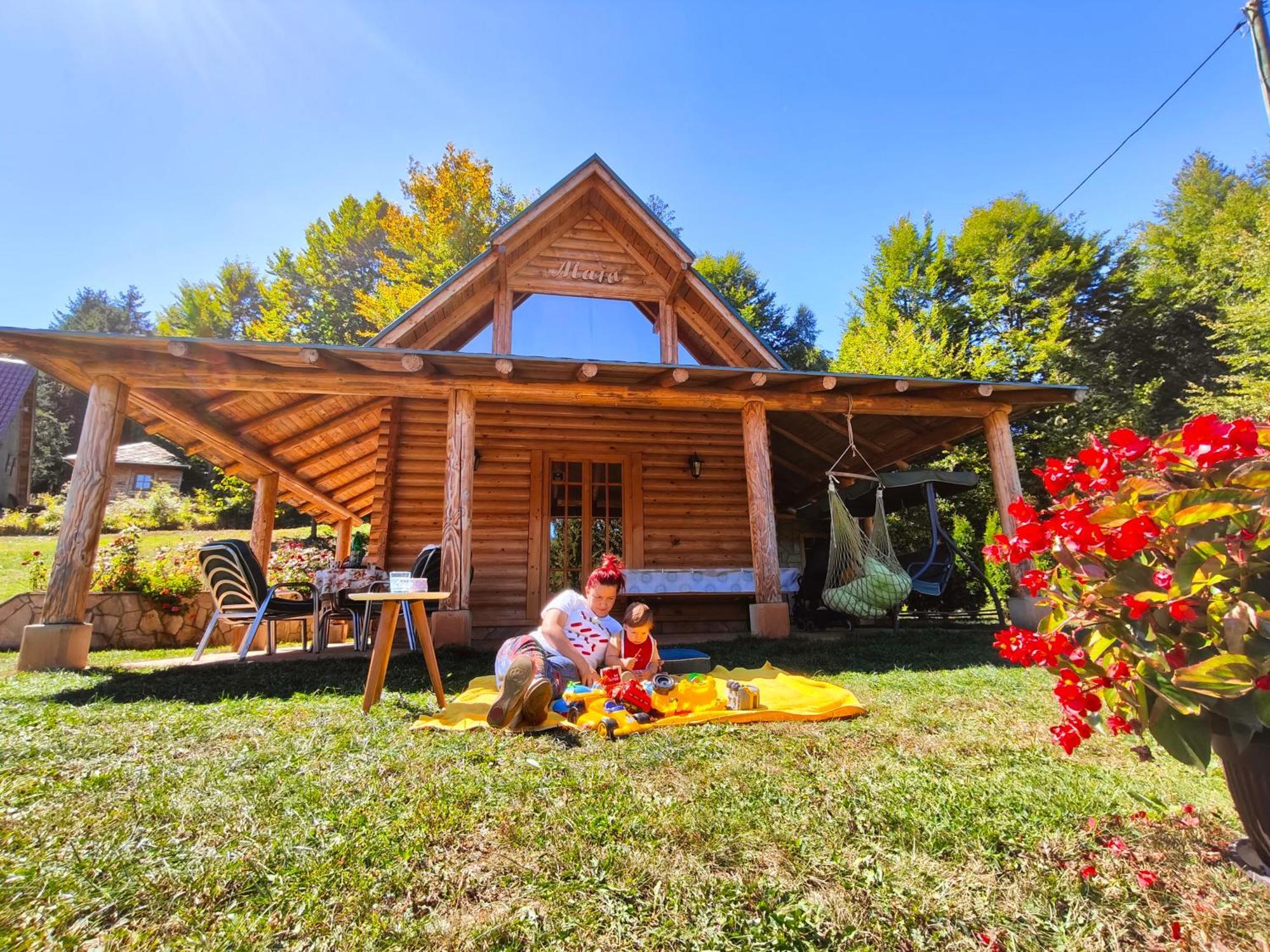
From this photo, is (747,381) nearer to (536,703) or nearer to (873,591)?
(873,591)

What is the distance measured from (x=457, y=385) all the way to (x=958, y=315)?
19.4 m

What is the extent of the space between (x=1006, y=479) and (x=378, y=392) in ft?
23.0

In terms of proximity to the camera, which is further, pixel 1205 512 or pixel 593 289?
pixel 593 289

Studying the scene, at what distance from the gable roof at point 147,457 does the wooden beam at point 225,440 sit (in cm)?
1990

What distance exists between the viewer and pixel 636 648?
3.41 metres

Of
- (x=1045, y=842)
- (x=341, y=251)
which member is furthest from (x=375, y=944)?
(x=341, y=251)

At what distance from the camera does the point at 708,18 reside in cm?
731

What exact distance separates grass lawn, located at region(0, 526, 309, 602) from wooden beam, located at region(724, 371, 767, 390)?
9.57 m

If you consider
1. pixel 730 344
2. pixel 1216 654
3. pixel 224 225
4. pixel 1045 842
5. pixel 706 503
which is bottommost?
pixel 1045 842

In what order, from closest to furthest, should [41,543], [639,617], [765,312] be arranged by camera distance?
1. [639,617]
2. [41,543]
3. [765,312]

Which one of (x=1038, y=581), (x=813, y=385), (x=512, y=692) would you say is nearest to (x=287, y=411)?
(x=512, y=692)

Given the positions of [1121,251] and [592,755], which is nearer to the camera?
[592,755]

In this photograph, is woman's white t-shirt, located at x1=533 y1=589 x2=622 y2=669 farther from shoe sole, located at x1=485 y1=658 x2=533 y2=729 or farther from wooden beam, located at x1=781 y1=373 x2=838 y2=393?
wooden beam, located at x1=781 y1=373 x2=838 y2=393

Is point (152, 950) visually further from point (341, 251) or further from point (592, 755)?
point (341, 251)
